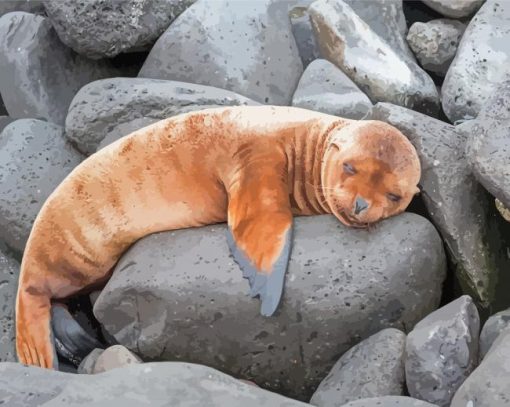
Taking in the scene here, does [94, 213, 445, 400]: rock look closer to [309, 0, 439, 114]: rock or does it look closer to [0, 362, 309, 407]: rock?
[0, 362, 309, 407]: rock

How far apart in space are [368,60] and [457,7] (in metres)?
0.57

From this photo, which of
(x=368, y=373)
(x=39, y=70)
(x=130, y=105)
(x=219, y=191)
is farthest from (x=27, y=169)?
(x=368, y=373)

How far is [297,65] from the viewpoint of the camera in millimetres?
3969

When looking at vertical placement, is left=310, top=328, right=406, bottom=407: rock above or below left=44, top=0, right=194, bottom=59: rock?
below

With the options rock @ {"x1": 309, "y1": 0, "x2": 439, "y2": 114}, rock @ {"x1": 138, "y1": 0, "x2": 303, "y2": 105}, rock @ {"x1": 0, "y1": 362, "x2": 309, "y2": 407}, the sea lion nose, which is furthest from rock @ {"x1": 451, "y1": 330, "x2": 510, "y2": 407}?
rock @ {"x1": 138, "y1": 0, "x2": 303, "y2": 105}

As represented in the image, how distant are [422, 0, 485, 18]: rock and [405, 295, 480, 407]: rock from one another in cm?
184

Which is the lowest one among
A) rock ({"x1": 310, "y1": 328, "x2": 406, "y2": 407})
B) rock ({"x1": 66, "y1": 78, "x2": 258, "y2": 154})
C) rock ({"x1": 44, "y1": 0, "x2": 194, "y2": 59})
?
rock ({"x1": 310, "y1": 328, "x2": 406, "y2": 407})

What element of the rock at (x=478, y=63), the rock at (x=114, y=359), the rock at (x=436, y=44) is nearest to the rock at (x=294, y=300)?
the rock at (x=114, y=359)

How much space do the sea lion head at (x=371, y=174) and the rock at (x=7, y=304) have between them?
1.30m

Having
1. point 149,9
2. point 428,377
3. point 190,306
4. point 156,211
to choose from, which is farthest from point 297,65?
point 428,377

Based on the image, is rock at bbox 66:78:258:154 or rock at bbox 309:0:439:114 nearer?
rock at bbox 66:78:258:154

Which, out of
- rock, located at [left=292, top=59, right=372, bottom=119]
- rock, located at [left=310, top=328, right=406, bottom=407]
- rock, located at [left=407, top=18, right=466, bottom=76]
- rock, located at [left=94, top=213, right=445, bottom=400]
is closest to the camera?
rock, located at [left=310, top=328, right=406, bottom=407]

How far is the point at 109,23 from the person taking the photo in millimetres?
3838

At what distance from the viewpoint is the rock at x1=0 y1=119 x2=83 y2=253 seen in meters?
3.61
